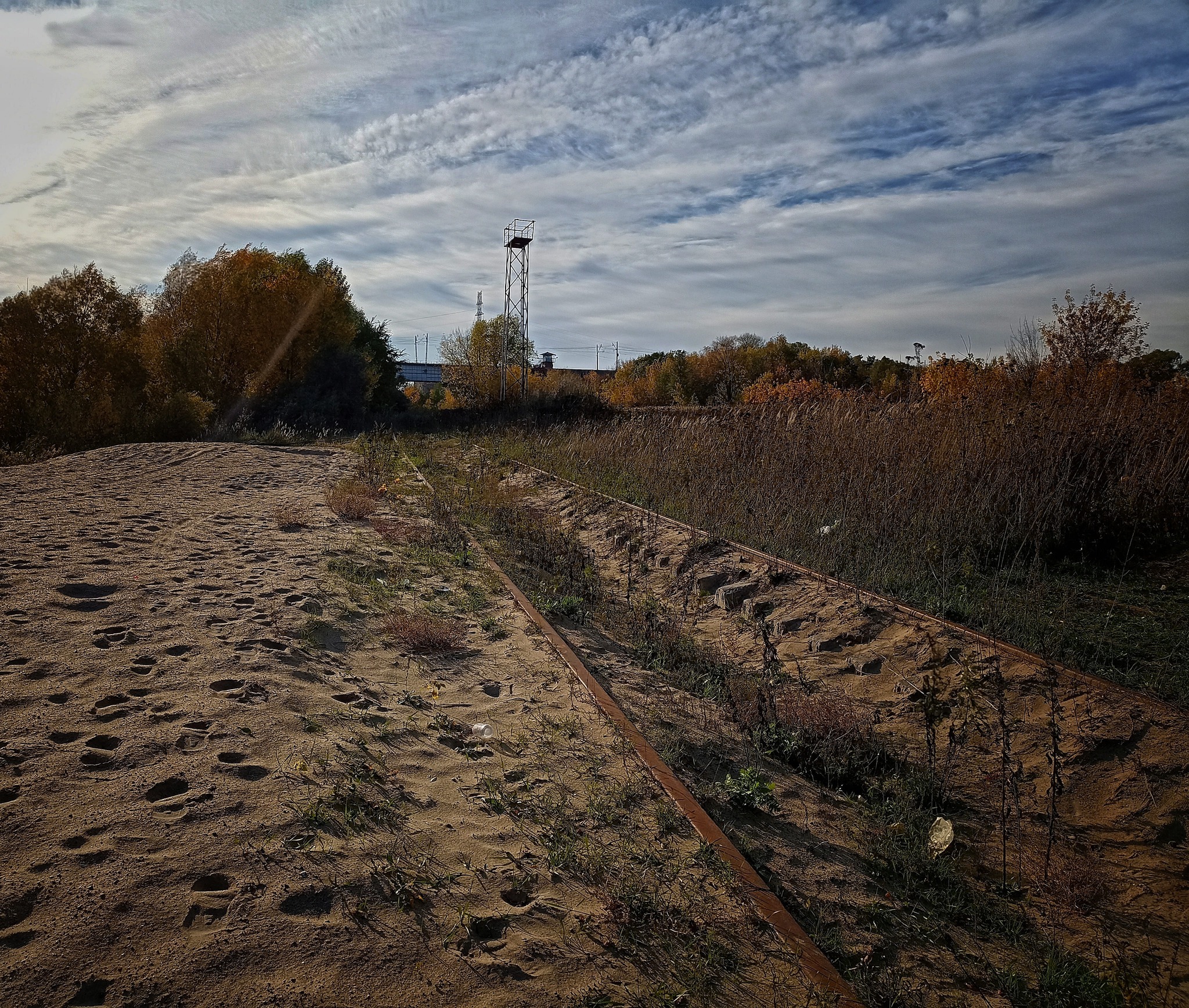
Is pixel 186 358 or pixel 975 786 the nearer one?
pixel 975 786

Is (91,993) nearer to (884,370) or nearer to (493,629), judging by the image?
(493,629)

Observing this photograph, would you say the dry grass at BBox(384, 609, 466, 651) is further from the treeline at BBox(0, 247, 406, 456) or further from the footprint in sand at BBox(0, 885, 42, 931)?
the treeline at BBox(0, 247, 406, 456)

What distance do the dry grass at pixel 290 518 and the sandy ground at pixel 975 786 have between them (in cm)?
448

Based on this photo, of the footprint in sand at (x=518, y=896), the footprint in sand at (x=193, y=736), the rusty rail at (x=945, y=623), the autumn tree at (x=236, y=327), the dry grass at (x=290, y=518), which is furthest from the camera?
the autumn tree at (x=236, y=327)

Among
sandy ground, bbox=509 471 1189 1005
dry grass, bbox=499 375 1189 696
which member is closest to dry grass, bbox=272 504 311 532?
sandy ground, bbox=509 471 1189 1005

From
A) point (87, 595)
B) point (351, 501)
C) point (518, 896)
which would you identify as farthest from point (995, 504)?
point (87, 595)

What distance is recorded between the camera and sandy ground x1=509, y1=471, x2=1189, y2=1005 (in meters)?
3.24

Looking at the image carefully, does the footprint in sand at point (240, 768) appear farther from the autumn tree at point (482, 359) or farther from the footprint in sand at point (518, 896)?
the autumn tree at point (482, 359)

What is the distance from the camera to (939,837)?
381cm

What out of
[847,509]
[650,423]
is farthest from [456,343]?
[847,509]

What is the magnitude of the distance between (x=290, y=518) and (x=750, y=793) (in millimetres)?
7225

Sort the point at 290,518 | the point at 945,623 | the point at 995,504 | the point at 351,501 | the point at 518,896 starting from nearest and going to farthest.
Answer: the point at 518,896 → the point at 945,623 → the point at 995,504 → the point at 290,518 → the point at 351,501

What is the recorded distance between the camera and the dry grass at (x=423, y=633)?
5906 mm

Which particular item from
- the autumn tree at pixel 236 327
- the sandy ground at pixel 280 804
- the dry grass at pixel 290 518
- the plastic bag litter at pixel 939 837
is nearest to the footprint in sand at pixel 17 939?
the sandy ground at pixel 280 804
